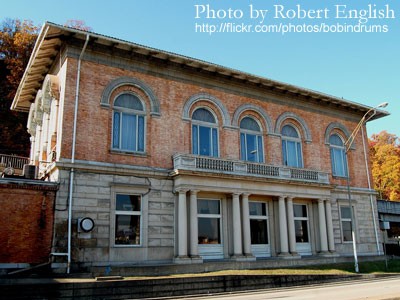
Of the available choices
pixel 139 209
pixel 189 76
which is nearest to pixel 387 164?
pixel 189 76

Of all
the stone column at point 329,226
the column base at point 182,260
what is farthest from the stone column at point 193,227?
the stone column at point 329,226

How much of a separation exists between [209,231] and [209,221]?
1.84 ft

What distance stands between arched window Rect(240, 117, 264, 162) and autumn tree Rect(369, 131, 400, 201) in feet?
117

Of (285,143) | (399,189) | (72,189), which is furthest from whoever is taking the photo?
(399,189)

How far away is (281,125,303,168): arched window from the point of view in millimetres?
27453

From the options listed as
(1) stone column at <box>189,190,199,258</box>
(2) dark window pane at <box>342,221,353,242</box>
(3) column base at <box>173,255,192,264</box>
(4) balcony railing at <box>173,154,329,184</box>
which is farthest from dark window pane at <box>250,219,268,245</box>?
(2) dark window pane at <box>342,221,353,242</box>

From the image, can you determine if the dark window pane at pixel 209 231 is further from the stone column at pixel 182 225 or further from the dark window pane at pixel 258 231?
the dark window pane at pixel 258 231

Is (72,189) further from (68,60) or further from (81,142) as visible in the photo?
(68,60)

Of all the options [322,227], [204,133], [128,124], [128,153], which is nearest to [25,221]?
[128,153]

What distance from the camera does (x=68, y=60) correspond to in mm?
20078

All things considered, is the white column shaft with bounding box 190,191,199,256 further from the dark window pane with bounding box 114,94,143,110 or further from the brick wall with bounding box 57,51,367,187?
the dark window pane with bounding box 114,94,143,110

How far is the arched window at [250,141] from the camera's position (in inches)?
1006

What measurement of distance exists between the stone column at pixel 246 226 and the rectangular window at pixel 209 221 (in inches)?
56.9

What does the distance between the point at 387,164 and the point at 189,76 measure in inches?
1691
